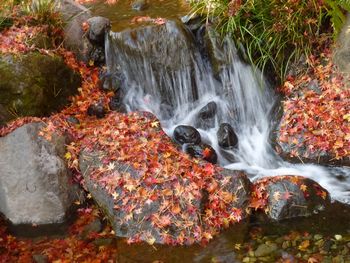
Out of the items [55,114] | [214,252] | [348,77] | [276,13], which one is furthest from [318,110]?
[55,114]

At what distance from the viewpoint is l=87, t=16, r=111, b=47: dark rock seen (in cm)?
749

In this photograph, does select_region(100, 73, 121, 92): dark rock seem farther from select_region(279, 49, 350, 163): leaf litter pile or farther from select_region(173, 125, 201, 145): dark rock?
select_region(279, 49, 350, 163): leaf litter pile

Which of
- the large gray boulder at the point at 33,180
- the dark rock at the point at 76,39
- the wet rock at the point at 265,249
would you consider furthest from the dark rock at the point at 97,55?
the wet rock at the point at 265,249

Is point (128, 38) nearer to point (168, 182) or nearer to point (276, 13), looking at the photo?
point (276, 13)

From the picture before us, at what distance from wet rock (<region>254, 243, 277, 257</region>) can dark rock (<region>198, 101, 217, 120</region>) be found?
9.55 feet

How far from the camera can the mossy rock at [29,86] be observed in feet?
20.5

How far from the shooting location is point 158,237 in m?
4.71

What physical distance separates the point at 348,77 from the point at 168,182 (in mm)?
3388

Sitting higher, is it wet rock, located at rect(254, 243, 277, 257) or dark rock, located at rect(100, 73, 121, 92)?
dark rock, located at rect(100, 73, 121, 92)

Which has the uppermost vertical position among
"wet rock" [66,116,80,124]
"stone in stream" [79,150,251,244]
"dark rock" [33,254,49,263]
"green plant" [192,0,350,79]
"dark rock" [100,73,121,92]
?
"green plant" [192,0,350,79]

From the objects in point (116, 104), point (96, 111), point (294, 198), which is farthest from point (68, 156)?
point (294, 198)

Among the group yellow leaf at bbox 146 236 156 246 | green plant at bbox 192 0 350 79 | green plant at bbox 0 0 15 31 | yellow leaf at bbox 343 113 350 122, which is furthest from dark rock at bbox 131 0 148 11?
yellow leaf at bbox 146 236 156 246

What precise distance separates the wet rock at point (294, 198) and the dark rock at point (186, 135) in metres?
1.63

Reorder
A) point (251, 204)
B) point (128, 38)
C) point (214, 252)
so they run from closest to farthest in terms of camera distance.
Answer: point (214, 252) < point (251, 204) < point (128, 38)
